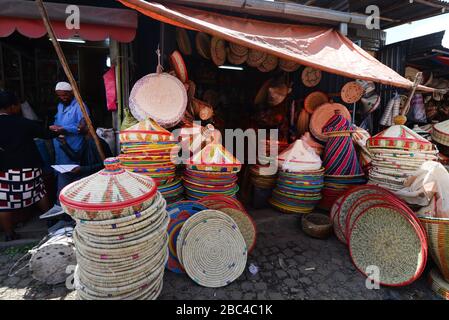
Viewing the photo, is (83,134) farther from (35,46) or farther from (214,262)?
(35,46)

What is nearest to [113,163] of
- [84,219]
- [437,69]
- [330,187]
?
[84,219]

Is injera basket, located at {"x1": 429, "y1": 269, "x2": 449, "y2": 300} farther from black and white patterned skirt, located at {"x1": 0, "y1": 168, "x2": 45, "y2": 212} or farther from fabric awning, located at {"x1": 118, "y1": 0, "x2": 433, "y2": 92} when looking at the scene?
black and white patterned skirt, located at {"x1": 0, "y1": 168, "x2": 45, "y2": 212}

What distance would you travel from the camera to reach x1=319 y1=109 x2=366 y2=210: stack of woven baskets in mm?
3746

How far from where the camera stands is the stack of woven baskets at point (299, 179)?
356 centimetres

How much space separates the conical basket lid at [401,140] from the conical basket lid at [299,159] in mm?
814

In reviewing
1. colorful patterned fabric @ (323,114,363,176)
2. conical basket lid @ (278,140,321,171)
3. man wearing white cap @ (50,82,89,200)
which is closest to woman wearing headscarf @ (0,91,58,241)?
man wearing white cap @ (50,82,89,200)

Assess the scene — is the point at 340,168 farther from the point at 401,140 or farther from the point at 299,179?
the point at 401,140

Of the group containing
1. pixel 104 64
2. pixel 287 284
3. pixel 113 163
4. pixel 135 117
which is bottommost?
pixel 287 284

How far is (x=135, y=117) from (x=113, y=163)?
52.8 inches

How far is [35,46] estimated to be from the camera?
528cm

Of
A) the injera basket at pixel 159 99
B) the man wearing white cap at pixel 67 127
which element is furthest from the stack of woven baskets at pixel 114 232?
the man wearing white cap at pixel 67 127

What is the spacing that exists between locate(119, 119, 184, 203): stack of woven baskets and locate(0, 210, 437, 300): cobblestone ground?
110cm

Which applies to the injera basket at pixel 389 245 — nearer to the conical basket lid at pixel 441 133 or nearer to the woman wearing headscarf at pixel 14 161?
the conical basket lid at pixel 441 133

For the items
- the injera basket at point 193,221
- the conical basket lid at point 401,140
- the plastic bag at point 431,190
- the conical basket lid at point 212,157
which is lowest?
the injera basket at point 193,221
